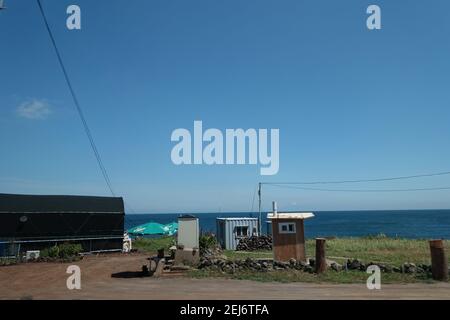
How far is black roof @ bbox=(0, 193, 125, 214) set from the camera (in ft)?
96.3

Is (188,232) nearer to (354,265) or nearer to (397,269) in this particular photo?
(354,265)

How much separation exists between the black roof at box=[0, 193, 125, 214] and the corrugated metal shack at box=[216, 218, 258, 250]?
778cm

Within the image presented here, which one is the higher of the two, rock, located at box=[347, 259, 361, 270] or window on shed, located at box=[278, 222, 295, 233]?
window on shed, located at box=[278, 222, 295, 233]

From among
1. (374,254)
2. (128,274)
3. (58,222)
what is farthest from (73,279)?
(374,254)

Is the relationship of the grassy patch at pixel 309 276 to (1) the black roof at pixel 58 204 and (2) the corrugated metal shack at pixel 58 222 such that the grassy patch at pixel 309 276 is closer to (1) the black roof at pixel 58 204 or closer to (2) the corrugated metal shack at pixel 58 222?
(2) the corrugated metal shack at pixel 58 222

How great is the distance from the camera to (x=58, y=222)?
99.1ft

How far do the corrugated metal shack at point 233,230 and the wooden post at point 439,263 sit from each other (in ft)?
59.5

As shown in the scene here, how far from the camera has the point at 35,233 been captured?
28812 mm

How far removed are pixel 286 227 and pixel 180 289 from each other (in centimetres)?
841

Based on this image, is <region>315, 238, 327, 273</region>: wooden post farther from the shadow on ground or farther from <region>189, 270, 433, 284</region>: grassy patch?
the shadow on ground

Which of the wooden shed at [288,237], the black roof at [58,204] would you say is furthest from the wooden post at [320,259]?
the black roof at [58,204]

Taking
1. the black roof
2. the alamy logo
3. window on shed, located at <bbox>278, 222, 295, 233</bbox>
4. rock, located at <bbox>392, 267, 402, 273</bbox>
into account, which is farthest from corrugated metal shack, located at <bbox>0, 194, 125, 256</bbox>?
rock, located at <bbox>392, 267, 402, 273</bbox>
